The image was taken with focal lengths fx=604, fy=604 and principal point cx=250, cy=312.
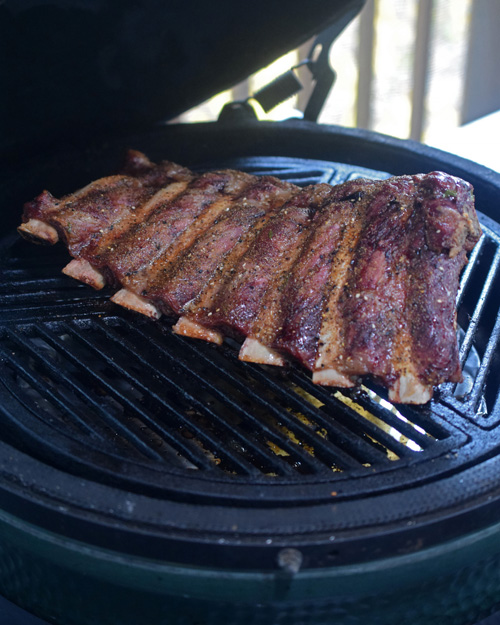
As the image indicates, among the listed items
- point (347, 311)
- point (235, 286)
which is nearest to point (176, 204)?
point (235, 286)

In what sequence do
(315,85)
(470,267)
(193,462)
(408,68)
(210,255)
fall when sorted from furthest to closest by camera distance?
1. (408,68)
2. (315,85)
3. (470,267)
4. (210,255)
5. (193,462)

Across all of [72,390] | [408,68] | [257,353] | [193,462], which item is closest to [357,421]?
[257,353]

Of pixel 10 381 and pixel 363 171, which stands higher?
pixel 363 171

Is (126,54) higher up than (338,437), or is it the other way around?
(126,54)

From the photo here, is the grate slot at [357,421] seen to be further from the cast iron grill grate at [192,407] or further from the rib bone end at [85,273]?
the rib bone end at [85,273]

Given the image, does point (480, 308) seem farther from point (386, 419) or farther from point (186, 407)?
point (186, 407)

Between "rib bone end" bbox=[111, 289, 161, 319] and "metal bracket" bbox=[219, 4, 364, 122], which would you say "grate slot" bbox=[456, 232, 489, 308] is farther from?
"metal bracket" bbox=[219, 4, 364, 122]

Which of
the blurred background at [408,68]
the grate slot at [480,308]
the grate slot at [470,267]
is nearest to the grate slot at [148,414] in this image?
the grate slot at [480,308]

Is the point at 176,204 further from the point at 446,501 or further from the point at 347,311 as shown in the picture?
the point at 446,501
